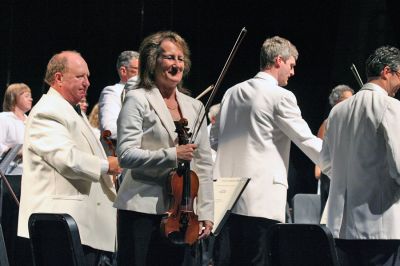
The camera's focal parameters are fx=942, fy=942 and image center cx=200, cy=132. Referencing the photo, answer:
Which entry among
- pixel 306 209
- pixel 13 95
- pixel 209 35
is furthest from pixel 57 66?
pixel 209 35

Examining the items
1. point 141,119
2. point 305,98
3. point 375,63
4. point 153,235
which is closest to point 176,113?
point 141,119

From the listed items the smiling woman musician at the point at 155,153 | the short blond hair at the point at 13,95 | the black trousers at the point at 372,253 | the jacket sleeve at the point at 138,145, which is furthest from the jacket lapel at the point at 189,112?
the short blond hair at the point at 13,95

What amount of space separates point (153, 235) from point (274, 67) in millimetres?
1509

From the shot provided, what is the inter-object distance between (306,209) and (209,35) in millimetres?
2788

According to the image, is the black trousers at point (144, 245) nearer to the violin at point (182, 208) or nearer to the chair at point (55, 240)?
the violin at point (182, 208)

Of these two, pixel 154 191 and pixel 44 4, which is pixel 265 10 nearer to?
pixel 44 4

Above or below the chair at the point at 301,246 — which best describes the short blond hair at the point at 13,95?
above

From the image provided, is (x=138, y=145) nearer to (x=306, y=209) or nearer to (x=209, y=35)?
(x=306, y=209)

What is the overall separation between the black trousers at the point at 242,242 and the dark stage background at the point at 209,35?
3.92 metres

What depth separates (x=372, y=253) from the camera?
12.7 ft

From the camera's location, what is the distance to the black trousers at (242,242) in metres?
4.48

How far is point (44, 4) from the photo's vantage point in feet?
28.7

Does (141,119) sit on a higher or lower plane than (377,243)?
higher

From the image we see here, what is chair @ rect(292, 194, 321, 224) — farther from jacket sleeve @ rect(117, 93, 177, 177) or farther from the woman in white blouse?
jacket sleeve @ rect(117, 93, 177, 177)
